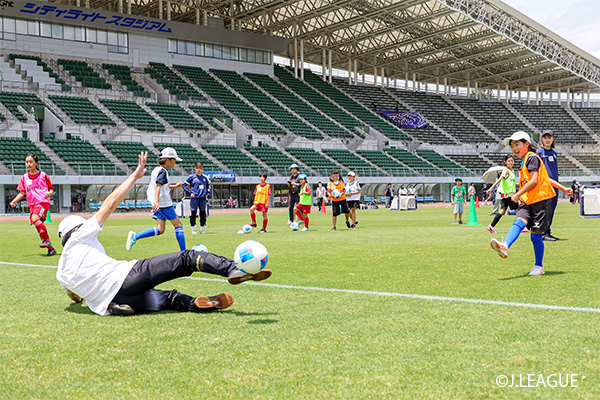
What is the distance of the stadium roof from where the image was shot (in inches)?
2260

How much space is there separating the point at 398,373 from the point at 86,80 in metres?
53.3

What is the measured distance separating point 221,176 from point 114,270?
41.3 meters

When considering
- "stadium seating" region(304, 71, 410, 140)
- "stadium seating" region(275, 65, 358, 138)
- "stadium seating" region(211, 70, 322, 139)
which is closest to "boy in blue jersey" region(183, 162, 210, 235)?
"stadium seating" region(211, 70, 322, 139)

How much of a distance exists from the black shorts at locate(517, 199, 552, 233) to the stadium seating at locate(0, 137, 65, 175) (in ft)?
118

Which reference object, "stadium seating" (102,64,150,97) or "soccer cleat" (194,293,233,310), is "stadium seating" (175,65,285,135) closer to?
"stadium seating" (102,64,150,97)

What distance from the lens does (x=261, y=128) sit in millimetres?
56031

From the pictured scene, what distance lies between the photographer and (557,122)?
269ft

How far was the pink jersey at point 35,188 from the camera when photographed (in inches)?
Answer: 488

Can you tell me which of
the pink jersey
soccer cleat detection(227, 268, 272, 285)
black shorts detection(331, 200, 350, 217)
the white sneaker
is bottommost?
the white sneaker

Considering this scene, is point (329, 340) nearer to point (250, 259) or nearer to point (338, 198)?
point (250, 259)

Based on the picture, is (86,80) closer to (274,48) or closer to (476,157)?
(274,48)

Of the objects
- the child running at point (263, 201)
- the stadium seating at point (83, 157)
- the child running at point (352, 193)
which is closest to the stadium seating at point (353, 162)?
the stadium seating at point (83, 157)

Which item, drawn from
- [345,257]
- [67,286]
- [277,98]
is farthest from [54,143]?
[67,286]

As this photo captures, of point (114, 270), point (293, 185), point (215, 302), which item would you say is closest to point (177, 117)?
point (293, 185)
